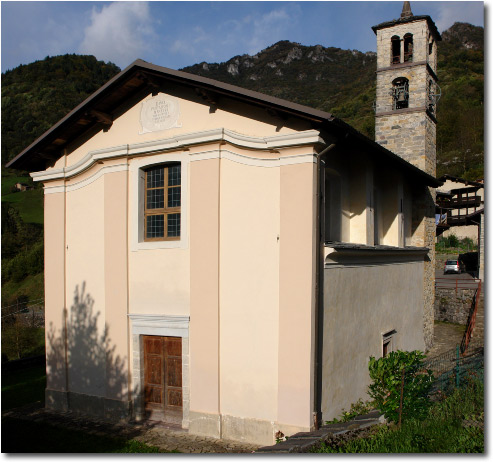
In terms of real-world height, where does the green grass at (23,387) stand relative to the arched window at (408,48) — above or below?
below

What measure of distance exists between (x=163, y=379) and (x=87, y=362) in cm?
185

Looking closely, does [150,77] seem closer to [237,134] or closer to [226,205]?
[237,134]

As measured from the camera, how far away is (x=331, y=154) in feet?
29.6

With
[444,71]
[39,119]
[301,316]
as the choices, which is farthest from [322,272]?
[444,71]

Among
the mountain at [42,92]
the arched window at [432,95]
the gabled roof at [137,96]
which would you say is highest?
the mountain at [42,92]

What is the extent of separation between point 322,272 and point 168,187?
3430 mm

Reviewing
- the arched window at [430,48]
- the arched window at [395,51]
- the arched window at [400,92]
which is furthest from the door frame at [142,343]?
the arched window at [430,48]

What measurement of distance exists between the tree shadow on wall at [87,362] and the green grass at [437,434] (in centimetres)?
473

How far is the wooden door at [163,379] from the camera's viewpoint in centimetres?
857

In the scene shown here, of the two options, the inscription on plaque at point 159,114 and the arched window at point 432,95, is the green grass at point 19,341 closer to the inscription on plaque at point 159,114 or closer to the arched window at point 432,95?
the inscription on plaque at point 159,114

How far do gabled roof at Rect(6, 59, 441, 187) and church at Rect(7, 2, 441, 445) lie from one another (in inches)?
1.5

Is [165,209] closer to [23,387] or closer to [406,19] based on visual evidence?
[23,387]

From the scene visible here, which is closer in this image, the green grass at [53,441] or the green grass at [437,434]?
the green grass at [437,434]

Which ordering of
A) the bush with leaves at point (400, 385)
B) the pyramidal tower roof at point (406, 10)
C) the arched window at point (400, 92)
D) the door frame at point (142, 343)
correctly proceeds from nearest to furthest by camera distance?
the bush with leaves at point (400, 385) < the door frame at point (142, 343) < the pyramidal tower roof at point (406, 10) < the arched window at point (400, 92)
